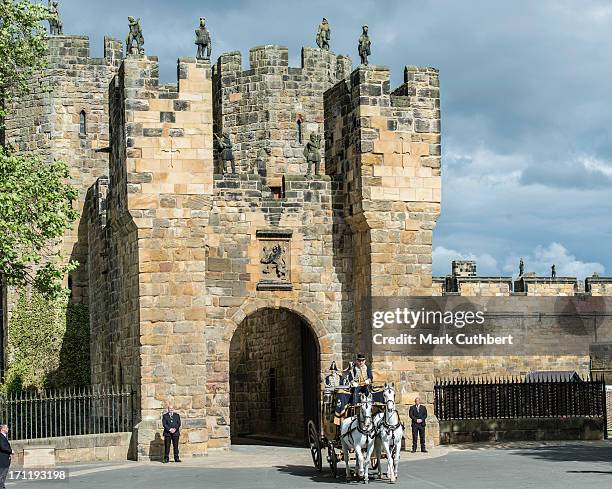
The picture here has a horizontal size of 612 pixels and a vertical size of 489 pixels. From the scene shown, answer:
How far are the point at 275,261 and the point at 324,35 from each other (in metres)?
13.0

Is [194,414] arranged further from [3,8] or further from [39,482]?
[3,8]

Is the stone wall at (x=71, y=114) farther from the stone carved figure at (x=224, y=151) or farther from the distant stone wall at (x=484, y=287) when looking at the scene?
the distant stone wall at (x=484, y=287)

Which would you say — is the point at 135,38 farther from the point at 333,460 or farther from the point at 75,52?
the point at 333,460

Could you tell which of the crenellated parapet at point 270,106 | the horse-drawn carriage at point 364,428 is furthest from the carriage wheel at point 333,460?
the crenellated parapet at point 270,106

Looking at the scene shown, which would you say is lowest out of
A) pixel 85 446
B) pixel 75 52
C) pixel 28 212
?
pixel 85 446

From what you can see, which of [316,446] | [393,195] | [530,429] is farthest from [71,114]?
[316,446]

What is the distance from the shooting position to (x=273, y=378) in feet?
119

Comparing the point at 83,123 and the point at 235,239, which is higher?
the point at 83,123


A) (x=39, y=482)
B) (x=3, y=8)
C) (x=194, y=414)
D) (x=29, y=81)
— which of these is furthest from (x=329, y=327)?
(x=29, y=81)

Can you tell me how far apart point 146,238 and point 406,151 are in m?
6.43

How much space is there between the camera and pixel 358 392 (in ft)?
71.9

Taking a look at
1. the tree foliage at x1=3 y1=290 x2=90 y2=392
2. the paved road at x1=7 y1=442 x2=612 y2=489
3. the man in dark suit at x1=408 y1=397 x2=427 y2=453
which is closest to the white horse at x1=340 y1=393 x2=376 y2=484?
the paved road at x1=7 y1=442 x2=612 y2=489

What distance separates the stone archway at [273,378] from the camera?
29.9m

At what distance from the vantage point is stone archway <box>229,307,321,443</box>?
98.0 feet
